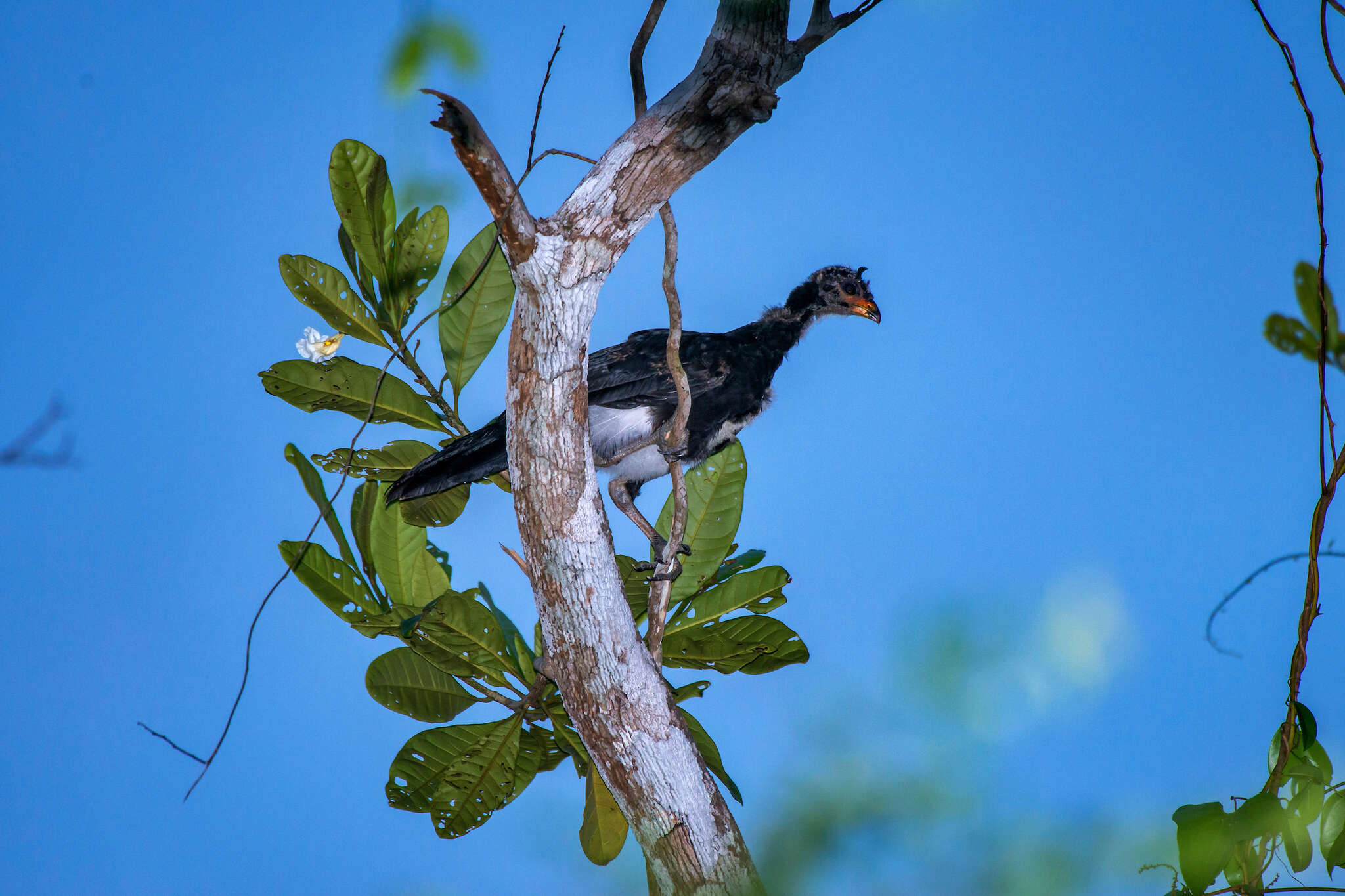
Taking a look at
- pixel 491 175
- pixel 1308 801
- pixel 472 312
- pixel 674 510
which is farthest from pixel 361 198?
pixel 1308 801

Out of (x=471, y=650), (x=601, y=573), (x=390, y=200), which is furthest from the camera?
(x=390, y=200)

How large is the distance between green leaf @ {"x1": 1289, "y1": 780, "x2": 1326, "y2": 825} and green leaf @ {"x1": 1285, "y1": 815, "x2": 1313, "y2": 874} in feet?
0.04

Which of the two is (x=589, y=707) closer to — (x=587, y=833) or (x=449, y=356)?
(x=587, y=833)

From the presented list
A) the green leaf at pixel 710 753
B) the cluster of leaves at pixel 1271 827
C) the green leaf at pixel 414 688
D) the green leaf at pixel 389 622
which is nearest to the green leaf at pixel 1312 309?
the cluster of leaves at pixel 1271 827

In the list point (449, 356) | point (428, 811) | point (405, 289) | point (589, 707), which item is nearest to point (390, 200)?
point (405, 289)

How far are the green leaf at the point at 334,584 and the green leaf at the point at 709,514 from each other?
681 mm

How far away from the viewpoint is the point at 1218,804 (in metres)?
1.47

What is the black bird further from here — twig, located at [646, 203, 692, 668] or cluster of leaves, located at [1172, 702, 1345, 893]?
cluster of leaves, located at [1172, 702, 1345, 893]

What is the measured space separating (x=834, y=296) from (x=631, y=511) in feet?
3.34

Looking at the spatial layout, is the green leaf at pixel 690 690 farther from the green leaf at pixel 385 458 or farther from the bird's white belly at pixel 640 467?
the green leaf at pixel 385 458

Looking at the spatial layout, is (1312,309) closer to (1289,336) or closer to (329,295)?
(1289,336)

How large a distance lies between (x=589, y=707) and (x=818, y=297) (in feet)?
5.40

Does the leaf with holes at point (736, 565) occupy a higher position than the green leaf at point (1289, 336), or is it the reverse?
the leaf with holes at point (736, 565)

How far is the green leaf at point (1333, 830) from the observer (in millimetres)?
1535
